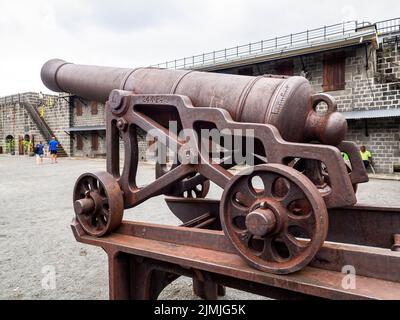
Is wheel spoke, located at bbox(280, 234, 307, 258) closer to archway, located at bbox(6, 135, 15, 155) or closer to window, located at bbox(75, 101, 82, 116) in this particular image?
window, located at bbox(75, 101, 82, 116)

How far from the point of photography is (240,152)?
229cm

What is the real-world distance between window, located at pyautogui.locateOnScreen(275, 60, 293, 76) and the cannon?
13175 mm

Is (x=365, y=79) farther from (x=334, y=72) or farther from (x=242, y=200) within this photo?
(x=242, y=200)

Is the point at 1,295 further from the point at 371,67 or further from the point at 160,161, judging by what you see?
the point at 371,67

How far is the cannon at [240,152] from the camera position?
1698 millimetres

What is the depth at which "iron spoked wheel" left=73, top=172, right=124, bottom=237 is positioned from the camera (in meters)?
2.46

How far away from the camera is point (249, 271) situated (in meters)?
1.73

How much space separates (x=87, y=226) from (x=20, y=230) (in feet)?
9.53

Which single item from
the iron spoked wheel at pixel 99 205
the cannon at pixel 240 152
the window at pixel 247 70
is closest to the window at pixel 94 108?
the window at pixel 247 70

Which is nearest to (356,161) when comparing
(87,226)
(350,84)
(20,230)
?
(87,226)

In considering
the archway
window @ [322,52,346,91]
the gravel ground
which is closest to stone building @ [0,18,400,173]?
window @ [322,52,346,91]

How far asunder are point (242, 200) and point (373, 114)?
12.2 m

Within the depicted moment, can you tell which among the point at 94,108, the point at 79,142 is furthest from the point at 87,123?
the point at 79,142

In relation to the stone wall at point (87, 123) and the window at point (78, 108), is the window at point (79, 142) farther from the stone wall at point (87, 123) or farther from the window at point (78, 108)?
the window at point (78, 108)
